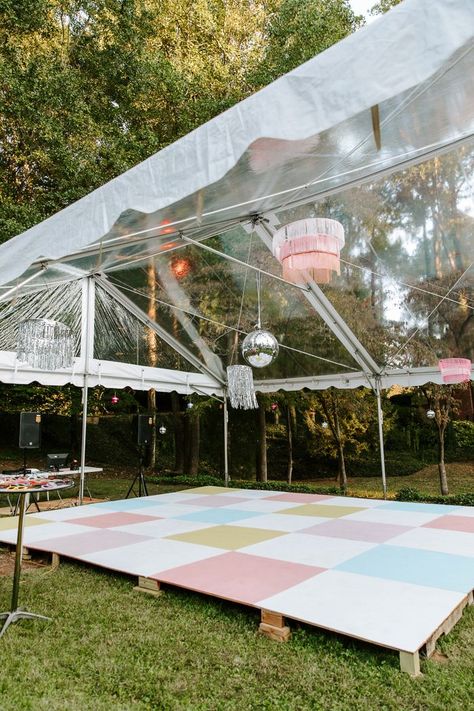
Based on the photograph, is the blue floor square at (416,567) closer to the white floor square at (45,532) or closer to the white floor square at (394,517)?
the white floor square at (394,517)

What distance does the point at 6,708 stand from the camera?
195 centimetres

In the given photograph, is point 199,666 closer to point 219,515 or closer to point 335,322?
point 219,515

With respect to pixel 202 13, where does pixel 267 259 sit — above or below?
below

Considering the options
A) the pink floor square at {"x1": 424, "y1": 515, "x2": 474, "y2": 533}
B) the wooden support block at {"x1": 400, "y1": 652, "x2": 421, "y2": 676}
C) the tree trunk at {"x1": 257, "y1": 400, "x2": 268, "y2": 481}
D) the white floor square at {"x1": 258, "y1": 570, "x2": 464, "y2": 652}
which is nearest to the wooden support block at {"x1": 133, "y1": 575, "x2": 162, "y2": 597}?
the white floor square at {"x1": 258, "y1": 570, "x2": 464, "y2": 652}

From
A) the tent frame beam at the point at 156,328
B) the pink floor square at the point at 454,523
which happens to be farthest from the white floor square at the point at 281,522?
the tent frame beam at the point at 156,328

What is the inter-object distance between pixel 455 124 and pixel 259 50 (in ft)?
32.1

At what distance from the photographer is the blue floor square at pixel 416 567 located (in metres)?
3.13

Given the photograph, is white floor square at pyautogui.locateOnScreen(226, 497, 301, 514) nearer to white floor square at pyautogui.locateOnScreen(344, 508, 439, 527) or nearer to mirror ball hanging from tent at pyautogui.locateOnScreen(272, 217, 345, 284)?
white floor square at pyautogui.locateOnScreen(344, 508, 439, 527)

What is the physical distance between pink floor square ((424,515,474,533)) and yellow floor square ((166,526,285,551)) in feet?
5.56

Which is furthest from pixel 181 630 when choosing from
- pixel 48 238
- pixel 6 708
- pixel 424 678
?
pixel 48 238

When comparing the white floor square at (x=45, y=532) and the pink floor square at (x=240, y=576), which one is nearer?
the pink floor square at (x=240, y=576)

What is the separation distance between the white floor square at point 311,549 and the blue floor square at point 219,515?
1.20 meters

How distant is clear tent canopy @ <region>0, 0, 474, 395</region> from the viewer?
70.0 inches

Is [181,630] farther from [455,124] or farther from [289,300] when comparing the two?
[289,300]
